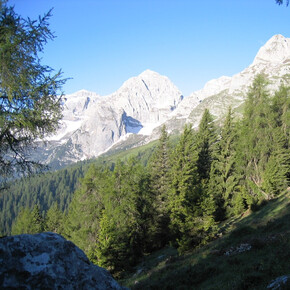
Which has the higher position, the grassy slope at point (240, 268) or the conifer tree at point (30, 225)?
the conifer tree at point (30, 225)

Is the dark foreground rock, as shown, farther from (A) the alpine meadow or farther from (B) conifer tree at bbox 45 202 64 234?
(B) conifer tree at bbox 45 202 64 234

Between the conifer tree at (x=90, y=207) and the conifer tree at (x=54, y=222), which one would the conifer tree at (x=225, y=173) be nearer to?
the conifer tree at (x=90, y=207)

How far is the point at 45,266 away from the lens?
175 inches

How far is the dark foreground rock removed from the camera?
4.13m

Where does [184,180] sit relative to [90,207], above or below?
below

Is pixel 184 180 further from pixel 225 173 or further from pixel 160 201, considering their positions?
pixel 225 173

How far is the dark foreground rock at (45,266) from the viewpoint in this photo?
4.13 metres

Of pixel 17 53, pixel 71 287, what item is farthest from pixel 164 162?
pixel 71 287

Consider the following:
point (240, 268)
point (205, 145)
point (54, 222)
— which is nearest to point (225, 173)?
point (205, 145)

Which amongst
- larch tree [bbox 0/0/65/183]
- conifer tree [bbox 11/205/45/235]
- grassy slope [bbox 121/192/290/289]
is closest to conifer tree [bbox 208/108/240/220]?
grassy slope [bbox 121/192/290/289]

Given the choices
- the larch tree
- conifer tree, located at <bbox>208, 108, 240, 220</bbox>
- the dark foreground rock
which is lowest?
conifer tree, located at <bbox>208, 108, 240, 220</bbox>

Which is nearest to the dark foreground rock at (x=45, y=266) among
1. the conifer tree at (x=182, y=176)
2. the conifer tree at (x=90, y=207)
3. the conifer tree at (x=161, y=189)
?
the conifer tree at (x=182, y=176)

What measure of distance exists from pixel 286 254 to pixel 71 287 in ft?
31.3

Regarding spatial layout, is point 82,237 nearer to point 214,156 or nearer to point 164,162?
point 164,162
